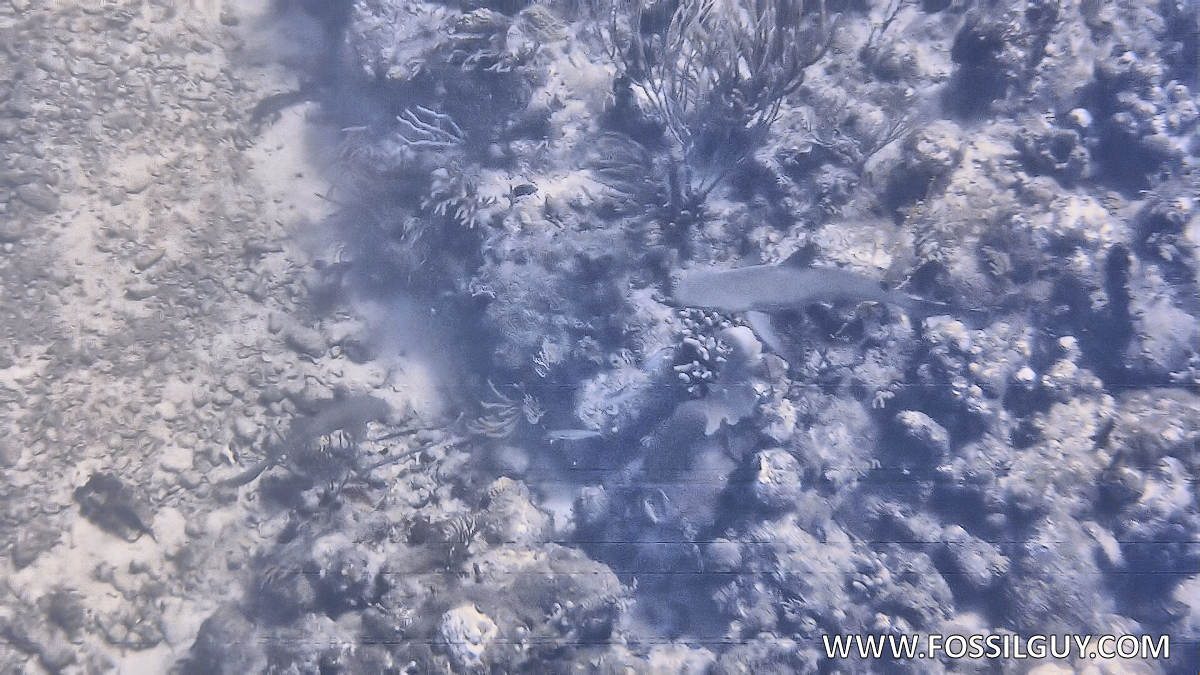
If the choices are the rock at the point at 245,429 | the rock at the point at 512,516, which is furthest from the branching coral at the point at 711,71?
the rock at the point at 245,429

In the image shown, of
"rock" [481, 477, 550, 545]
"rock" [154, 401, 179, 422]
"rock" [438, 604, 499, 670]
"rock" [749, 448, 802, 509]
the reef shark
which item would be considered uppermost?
the reef shark

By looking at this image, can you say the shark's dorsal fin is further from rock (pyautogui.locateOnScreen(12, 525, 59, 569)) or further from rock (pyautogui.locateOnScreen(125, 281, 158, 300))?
rock (pyautogui.locateOnScreen(12, 525, 59, 569))

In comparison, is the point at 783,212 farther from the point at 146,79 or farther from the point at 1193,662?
the point at 146,79

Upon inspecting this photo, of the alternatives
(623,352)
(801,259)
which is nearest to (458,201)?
(623,352)

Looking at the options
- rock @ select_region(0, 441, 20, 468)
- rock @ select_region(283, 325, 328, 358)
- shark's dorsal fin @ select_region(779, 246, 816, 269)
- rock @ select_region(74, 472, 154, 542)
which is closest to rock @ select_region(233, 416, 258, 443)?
A: rock @ select_region(283, 325, 328, 358)

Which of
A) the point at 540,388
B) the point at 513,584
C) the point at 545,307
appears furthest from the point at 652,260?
the point at 513,584

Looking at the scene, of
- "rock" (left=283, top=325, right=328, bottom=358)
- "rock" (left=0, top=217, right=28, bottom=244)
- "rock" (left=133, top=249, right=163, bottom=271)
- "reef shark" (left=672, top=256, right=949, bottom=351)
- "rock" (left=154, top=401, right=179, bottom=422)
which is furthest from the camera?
"rock" (left=283, top=325, right=328, bottom=358)

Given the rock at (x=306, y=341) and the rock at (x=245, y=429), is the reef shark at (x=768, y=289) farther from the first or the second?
the rock at (x=245, y=429)
